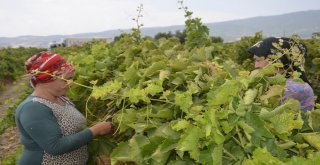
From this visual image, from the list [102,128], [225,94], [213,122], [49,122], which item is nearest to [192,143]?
[213,122]

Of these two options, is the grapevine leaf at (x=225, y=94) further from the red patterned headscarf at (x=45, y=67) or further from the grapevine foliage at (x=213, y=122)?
the red patterned headscarf at (x=45, y=67)

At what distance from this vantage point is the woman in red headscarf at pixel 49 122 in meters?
2.91

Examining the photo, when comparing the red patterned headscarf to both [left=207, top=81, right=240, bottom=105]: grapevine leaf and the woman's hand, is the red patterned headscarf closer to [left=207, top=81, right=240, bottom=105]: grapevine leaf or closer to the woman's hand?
the woman's hand

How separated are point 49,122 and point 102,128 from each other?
0.42 m

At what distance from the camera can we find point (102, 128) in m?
3.07

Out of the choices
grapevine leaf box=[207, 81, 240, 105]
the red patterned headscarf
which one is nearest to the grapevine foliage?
grapevine leaf box=[207, 81, 240, 105]

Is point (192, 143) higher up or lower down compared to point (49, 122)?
higher up

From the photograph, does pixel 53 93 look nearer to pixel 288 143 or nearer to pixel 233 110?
pixel 233 110

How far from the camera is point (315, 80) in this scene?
A: 9.74 meters

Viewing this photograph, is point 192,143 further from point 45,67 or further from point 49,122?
point 45,67

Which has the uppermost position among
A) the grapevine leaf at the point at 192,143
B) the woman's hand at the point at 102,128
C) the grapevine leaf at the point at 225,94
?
the grapevine leaf at the point at 225,94

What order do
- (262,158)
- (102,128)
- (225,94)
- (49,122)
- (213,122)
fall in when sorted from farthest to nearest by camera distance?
(102,128), (49,122), (225,94), (213,122), (262,158)

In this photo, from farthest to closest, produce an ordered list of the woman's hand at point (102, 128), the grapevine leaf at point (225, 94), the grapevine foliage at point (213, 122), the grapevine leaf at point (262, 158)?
Result: the woman's hand at point (102, 128)
the grapevine leaf at point (225, 94)
the grapevine foliage at point (213, 122)
the grapevine leaf at point (262, 158)

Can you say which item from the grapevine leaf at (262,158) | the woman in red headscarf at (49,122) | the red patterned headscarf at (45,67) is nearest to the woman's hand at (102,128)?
the woman in red headscarf at (49,122)
